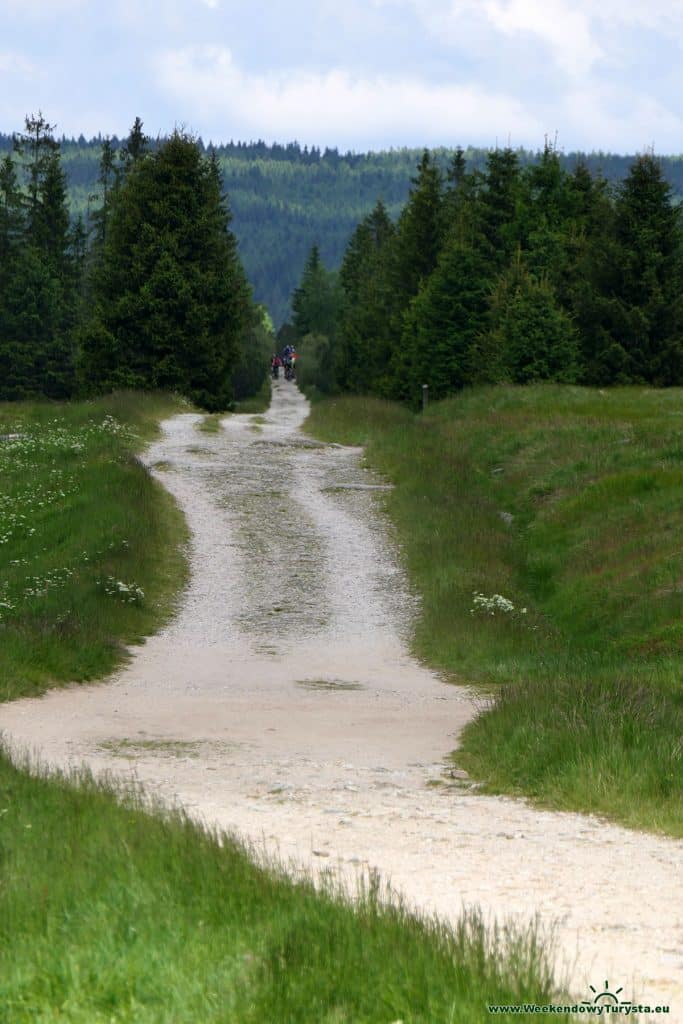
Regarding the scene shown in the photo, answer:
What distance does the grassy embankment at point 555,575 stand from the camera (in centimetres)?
938

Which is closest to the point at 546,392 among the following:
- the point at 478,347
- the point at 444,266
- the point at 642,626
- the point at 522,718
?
the point at 478,347

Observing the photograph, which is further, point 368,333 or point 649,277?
point 368,333

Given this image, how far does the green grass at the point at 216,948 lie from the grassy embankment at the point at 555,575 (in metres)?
3.26

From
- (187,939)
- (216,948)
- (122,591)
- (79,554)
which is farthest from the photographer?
(79,554)

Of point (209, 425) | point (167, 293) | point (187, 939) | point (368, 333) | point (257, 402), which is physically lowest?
point (257, 402)

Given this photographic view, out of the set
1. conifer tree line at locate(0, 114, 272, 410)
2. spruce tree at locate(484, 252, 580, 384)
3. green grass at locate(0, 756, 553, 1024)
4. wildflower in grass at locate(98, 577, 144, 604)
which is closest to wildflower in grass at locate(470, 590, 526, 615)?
wildflower in grass at locate(98, 577, 144, 604)

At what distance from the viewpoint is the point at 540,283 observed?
4716 cm

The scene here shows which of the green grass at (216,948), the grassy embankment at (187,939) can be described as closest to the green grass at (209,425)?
the grassy embankment at (187,939)

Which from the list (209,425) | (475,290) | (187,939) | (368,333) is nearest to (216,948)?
(187,939)

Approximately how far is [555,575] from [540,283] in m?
28.1

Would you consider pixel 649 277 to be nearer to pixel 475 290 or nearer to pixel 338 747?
pixel 475 290

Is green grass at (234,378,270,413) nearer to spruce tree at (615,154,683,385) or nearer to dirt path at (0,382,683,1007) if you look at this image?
spruce tree at (615,154,683,385)

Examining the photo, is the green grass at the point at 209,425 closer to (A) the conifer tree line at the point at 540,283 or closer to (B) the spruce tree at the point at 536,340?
(A) the conifer tree line at the point at 540,283

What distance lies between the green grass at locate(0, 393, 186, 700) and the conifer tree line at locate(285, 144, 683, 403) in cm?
1872
